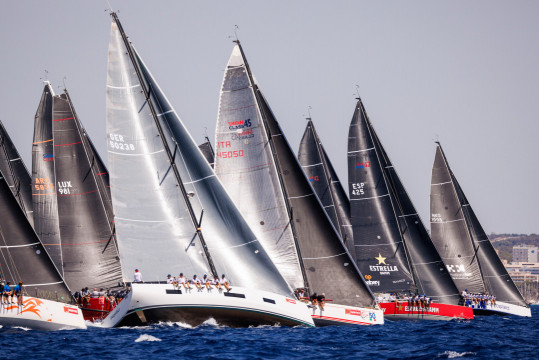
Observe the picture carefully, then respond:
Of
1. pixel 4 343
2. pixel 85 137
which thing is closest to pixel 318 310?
pixel 4 343

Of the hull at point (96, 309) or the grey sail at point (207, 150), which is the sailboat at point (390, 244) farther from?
the hull at point (96, 309)

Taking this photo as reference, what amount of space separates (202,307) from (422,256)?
19.5m

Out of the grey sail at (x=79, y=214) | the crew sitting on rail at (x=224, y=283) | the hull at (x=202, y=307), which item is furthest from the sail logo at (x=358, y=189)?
the crew sitting on rail at (x=224, y=283)

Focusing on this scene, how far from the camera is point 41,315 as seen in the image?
2994 centimetres

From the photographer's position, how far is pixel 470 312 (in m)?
45.7

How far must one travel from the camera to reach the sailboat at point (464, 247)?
5466 centimetres

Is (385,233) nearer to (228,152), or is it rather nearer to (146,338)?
(228,152)

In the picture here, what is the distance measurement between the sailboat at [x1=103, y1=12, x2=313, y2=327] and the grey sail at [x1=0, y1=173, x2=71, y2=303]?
8.63ft

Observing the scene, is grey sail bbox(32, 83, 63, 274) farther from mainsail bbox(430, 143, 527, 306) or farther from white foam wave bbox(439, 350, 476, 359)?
mainsail bbox(430, 143, 527, 306)

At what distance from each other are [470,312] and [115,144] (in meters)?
22.9

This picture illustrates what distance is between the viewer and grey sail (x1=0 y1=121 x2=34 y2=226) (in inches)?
1745

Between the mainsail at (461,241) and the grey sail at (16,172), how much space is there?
25767 millimetres

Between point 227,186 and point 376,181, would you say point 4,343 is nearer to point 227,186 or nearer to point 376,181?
point 227,186

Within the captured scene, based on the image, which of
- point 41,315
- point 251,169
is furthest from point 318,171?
point 41,315
